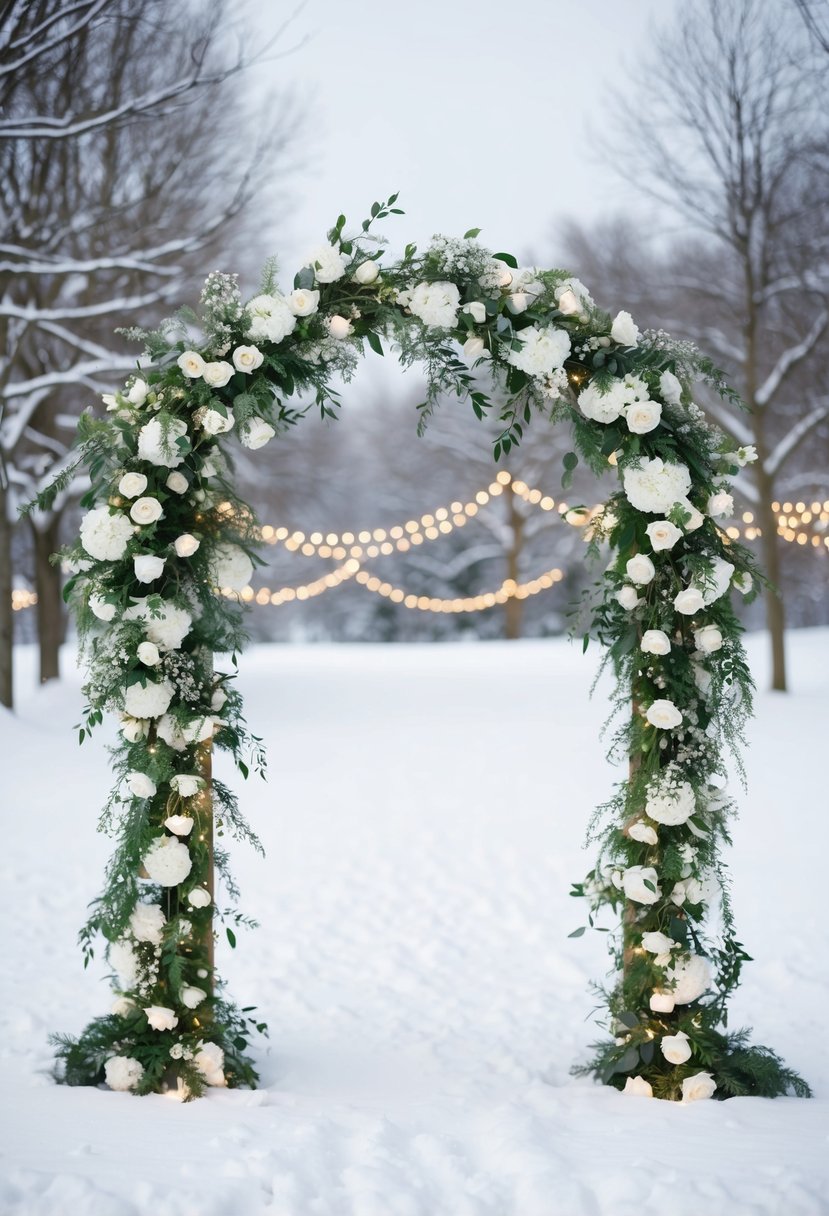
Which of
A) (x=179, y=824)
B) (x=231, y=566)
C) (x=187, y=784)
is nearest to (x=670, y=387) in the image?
(x=231, y=566)

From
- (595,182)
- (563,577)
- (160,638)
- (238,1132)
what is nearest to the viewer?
(238,1132)

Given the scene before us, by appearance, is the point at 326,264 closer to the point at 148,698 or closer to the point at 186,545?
the point at 186,545

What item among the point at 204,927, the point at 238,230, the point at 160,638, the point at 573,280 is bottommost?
the point at 204,927

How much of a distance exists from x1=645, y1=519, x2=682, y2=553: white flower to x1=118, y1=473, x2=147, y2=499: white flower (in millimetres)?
1731

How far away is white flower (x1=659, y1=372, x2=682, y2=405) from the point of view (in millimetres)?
3603

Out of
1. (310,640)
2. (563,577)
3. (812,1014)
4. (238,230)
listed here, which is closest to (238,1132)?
(812,1014)

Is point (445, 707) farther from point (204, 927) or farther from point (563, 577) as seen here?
point (563, 577)

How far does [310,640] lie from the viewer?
2825cm

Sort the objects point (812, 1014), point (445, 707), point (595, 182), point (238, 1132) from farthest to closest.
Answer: point (595, 182), point (445, 707), point (812, 1014), point (238, 1132)

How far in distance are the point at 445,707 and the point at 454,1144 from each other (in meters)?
8.20

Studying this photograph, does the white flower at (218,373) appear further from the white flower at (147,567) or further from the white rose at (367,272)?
the white rose at (367,272)

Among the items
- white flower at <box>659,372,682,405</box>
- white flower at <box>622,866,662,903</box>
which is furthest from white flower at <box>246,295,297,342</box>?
white flower at <box>622,866,662,903</box>

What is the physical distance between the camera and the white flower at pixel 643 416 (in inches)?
136

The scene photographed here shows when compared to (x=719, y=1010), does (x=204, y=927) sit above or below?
above
